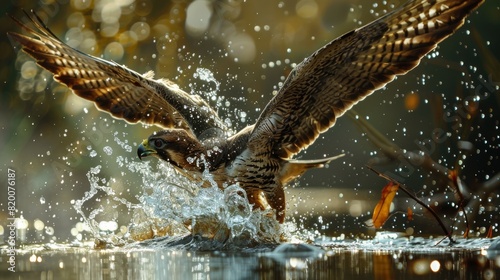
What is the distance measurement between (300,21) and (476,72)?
→ 14.9 ft

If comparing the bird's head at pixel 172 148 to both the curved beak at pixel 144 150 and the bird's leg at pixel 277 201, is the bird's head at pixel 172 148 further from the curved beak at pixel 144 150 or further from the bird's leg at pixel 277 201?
the bird's leg at pixel 277 201

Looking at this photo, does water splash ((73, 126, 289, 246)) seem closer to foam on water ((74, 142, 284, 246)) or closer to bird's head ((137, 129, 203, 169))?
foam on water ((74, 142, 284, 246))

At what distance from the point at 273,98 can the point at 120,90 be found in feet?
6.52

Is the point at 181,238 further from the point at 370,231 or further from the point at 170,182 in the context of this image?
the point at 370,231

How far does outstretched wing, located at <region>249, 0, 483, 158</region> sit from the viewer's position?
8141 millimetres

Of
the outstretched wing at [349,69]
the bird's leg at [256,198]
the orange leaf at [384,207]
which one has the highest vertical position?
the outstretched wing at [349,69]

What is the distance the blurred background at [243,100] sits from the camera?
13.9 meters

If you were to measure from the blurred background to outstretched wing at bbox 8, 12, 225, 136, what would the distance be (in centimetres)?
204

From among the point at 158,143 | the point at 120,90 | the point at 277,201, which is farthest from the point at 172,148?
the point at 120,90

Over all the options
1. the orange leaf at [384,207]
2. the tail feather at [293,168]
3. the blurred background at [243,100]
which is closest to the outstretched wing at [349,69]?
the tail feather at [293,168]

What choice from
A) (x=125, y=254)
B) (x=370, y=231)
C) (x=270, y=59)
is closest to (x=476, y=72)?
(x=270, y=59)

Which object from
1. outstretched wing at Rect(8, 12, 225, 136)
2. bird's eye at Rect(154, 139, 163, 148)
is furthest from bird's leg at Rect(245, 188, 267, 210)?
outstretched wing at Rect(8, 12, 225, 136)

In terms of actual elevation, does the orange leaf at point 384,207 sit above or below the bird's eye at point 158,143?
below

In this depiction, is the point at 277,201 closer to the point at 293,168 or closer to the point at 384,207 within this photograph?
the point at 293,168
